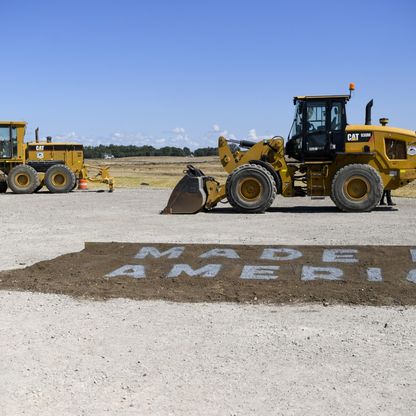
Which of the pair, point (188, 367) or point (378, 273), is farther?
point (378, 273)

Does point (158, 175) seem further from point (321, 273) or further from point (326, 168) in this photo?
point (321, 273)

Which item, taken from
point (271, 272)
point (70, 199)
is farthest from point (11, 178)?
point (271, 272)

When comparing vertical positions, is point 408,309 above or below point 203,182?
below

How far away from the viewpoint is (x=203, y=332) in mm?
5875

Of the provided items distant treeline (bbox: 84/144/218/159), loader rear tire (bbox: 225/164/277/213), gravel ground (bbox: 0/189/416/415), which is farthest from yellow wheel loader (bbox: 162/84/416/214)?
distant treeline (bbox: 84/144/218/159)

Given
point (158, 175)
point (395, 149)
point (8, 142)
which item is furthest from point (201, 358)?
point (158, 175)

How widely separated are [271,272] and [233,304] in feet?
5.11

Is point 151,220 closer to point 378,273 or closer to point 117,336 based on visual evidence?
point 378,273

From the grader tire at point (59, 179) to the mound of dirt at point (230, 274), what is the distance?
15258 millimetres

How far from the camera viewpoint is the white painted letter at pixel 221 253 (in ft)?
30.4

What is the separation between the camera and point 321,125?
1642cm

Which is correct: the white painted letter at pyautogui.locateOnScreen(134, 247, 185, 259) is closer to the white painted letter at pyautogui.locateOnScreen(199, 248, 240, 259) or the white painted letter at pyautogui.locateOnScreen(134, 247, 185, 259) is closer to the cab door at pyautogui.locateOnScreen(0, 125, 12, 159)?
the white painted letter at pyautogui.locateOnScreen(199, 248, 240, 259)

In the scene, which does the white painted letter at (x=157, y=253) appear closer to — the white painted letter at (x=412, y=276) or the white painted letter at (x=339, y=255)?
the white painted letter at (x=339, y=255)

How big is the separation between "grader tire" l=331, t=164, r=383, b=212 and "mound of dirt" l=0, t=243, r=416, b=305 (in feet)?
21.3
